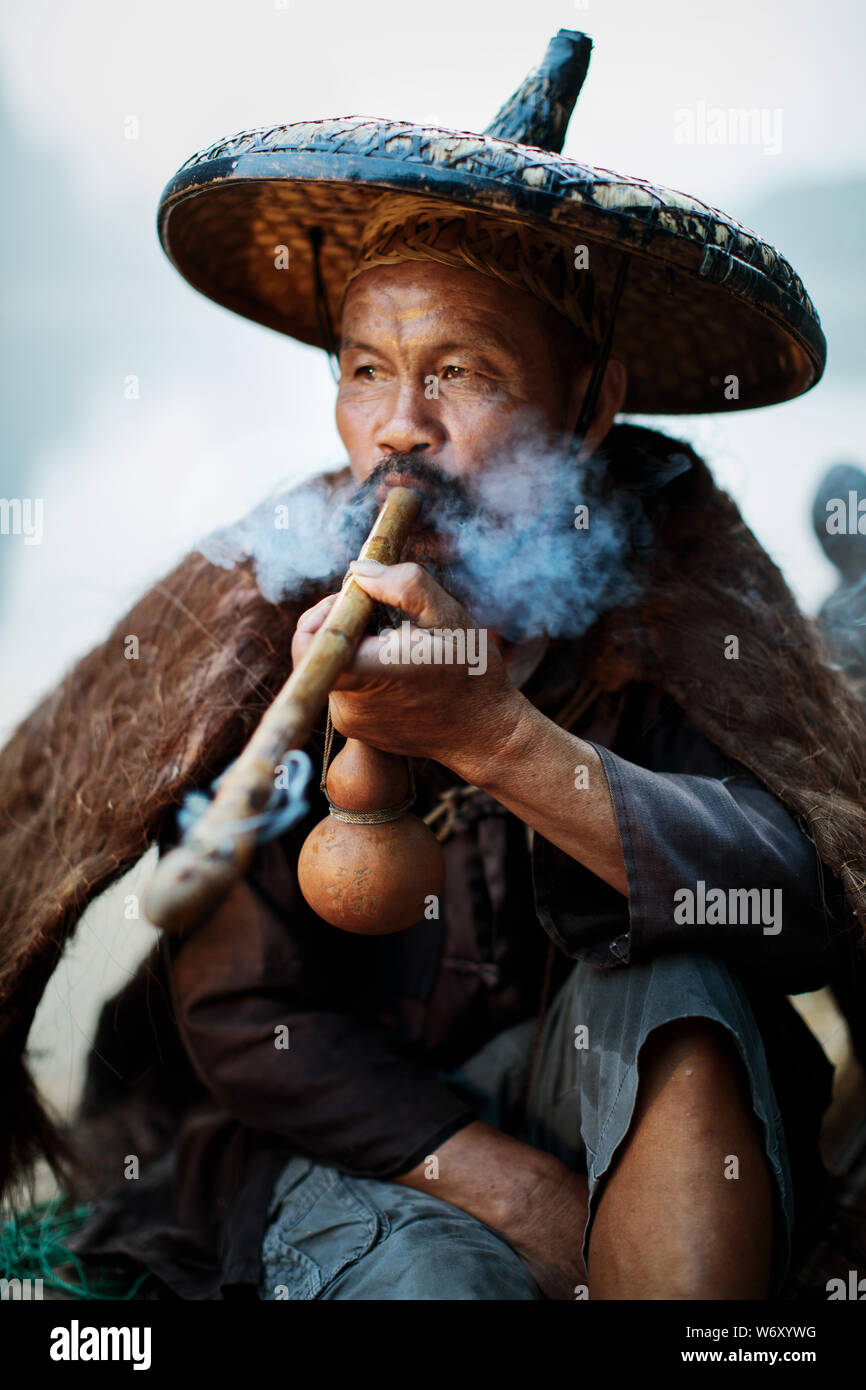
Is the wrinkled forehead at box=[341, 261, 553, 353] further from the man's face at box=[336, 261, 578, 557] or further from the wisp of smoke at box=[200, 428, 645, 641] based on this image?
the wisp of smoke at box=[200, 428, 645, 641]

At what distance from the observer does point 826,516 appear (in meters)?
3.43

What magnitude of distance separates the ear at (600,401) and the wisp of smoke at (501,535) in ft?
0.16

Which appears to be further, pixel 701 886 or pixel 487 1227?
pixel 487 1227

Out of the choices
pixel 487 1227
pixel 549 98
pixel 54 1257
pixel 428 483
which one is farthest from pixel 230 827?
pixel 54 1257

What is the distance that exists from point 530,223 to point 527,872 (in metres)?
1.34

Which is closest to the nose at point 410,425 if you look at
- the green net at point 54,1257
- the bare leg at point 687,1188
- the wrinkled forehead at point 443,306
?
the wrinkled forehead at point 443,306

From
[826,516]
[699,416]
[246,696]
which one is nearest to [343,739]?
[246,696]

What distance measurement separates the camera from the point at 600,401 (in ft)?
7.88

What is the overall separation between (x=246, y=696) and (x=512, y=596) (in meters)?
0.59

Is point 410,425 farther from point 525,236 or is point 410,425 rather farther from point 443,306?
point 525,236

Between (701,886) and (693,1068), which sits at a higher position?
(701,886)

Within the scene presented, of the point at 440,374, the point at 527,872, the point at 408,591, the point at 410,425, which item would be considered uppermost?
the point at 440,374

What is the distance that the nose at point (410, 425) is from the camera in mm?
2033
